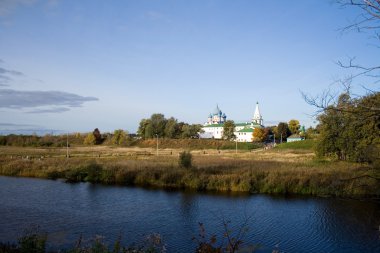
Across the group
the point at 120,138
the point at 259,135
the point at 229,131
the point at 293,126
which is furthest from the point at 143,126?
the point at 293,126

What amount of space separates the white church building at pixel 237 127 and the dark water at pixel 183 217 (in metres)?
107

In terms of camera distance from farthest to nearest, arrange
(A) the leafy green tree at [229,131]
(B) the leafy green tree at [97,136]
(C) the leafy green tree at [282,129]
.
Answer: (C) the leafy green tree at [282,129] < (B) the leafy green tree at [97,136] < (A) the leafy green tree at [229,131]

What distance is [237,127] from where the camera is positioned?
176 meters

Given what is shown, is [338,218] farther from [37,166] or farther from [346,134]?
[37,166]

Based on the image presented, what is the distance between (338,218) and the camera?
23.2 m

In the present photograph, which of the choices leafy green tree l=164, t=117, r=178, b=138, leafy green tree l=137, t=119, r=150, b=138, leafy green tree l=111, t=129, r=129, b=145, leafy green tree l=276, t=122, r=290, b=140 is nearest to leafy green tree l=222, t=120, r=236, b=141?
leafy green tree l=164, t=117, r=178, b=138

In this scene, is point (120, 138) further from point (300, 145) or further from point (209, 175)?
point (209, 175)

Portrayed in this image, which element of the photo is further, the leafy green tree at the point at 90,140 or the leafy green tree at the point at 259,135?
the leafy green tree at the point at 259,135

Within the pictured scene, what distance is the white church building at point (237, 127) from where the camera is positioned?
148 meters

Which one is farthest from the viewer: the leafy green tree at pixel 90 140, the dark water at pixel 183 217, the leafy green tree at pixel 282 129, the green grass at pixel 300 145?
the leafy green tree at pixel 282 129

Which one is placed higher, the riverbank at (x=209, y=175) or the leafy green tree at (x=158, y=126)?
the leafy green tree at (x=158, y=126)

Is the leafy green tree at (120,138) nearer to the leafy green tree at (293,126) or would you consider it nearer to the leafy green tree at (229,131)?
the leafy green tree at (229,131)

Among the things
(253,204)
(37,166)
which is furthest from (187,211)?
(37,166)

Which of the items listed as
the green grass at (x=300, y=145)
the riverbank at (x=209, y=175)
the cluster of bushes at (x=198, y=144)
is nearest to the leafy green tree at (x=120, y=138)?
the cluster of bushes at (x=198, y=144)
